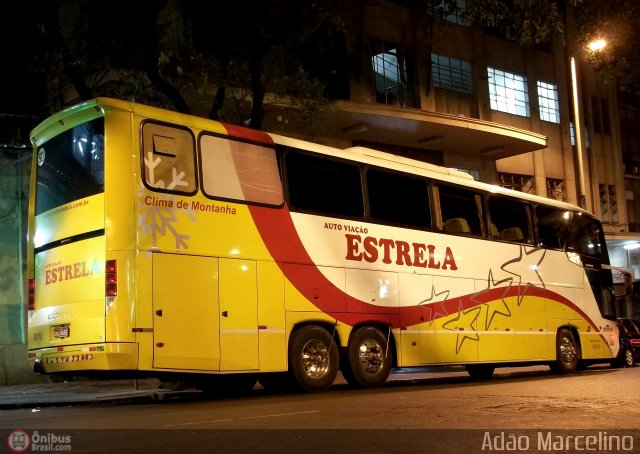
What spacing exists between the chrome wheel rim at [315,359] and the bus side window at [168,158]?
305 centimetres

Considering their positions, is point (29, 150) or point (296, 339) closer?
point (296, 339)

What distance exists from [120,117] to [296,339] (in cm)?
403

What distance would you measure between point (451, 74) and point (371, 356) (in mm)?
15916

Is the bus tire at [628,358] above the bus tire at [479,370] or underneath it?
underneath

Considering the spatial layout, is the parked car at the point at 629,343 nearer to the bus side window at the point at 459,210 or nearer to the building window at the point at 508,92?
the bus side window at the point at 459,210

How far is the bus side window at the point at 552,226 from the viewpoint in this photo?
15.7 metres

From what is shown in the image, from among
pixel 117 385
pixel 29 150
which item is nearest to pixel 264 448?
pixel 117 385

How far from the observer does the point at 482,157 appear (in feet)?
85.3

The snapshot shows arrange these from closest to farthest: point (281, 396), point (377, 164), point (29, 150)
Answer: point (281, 396) < point (377, 164) < point (29, 150)

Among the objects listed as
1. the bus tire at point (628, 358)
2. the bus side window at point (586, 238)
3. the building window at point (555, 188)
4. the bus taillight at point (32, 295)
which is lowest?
the bus tire at point (628, 358)

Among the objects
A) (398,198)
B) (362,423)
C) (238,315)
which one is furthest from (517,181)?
(362,423)

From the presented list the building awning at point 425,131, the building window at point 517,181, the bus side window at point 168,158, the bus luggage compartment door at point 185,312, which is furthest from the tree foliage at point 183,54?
the building window at point 517,181

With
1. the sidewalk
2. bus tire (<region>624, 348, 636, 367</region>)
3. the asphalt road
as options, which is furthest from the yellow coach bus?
bus tire (<region>624, 348, 636, 367</region>)

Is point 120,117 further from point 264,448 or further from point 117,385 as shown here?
point 117,385
